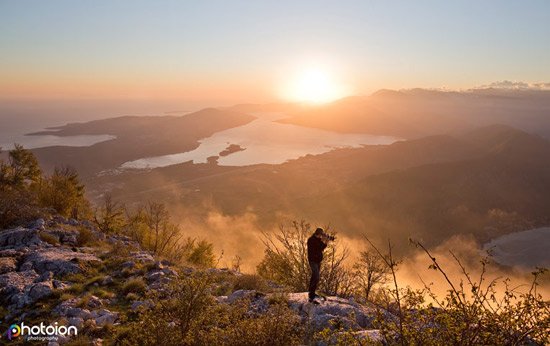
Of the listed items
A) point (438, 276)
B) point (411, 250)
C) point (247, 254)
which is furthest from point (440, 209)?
point (247, 254)

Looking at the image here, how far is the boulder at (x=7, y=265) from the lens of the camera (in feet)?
50.4

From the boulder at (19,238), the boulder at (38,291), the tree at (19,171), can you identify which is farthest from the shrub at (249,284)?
the tree at (19,171)

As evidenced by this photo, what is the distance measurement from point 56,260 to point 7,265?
1887 mm

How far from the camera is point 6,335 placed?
36.8ft

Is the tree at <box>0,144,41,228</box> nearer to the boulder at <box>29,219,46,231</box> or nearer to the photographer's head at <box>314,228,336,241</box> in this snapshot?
the boulder at <box>29,219,46,231</box>

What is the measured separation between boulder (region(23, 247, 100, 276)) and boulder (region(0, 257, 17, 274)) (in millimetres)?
527

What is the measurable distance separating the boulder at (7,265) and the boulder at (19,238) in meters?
2.80

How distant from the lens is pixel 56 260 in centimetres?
1683

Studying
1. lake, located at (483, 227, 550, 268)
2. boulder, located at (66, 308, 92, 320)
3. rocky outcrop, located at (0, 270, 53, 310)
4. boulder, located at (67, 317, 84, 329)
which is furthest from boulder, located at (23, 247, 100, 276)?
lake, located at (483, 227, 550, 268)

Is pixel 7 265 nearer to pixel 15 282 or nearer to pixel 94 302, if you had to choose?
pixel 15 282

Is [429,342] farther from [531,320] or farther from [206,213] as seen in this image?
[206,213]

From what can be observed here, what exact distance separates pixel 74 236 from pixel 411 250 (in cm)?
13957

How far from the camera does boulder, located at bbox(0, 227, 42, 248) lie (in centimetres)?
1893

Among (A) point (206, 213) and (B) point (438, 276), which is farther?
(A) point (206, 213)
